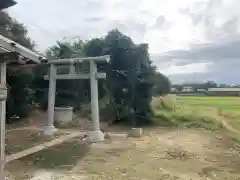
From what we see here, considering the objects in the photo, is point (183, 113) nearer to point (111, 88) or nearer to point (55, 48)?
point (111, 88)

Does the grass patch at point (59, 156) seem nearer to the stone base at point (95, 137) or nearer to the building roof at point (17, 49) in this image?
the stone base at point (95, 137)

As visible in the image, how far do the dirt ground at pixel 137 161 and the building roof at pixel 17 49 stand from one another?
2.69 metres

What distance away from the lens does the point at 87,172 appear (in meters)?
7.50

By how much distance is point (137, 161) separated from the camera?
8625mm

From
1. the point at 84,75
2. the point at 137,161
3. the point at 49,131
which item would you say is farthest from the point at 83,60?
the point at 137,161

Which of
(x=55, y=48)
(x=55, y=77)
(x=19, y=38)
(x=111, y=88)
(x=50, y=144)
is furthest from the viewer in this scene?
(x=55, y=48)

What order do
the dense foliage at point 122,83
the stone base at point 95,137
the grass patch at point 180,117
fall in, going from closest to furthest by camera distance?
the stone base at point 95,137 < the grass patch at point 180,117 < the dense foliage at point 122,83

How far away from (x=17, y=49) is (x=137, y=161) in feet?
15.4

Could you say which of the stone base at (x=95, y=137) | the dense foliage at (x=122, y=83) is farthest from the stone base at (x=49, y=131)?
the dense foliage at (x=122, y=83)

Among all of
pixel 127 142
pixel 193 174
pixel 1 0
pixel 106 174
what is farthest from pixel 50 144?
pixel 1 0

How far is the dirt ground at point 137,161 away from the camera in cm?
740

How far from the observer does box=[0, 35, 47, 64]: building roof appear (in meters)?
4.87

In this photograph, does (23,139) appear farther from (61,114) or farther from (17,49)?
(17,49)

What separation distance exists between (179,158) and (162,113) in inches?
287
